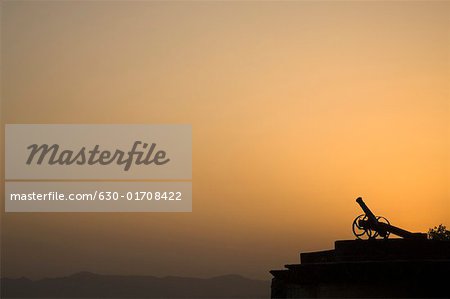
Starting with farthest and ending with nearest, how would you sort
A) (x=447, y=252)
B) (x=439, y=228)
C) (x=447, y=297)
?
(x=439, y=228), (x=447, y=252), (x=447, y=297)

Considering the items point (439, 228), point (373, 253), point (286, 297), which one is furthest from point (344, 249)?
point (439, 228)

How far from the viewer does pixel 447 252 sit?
66.6ft

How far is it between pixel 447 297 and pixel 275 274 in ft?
19.6

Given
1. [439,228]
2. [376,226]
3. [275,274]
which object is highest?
[439,228]

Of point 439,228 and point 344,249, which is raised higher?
point 439,228

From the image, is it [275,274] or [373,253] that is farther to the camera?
[275,274]

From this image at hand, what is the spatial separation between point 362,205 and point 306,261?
8.80 feet

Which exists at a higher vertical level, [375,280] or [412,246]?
[412,246]

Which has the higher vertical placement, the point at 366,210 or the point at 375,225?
the point at 366,210

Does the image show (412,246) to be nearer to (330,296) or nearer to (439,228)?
(330,296)

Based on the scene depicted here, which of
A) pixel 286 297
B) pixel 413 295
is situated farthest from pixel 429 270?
pixel 286 297

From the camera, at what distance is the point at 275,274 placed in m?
21.9

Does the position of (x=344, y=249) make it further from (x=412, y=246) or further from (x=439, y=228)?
(x=439, y=228)

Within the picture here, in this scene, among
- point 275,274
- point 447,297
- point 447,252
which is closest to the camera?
point 447,297
